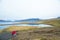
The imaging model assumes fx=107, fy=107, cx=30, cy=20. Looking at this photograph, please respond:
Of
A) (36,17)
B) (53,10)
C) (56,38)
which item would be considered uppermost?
(53,10)

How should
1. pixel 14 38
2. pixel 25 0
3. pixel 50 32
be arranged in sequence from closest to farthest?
pixel 14 38 → pixel 50 32 → pixel 25 0

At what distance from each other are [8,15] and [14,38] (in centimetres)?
107

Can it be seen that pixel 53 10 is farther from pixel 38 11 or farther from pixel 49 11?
pixel 38 11

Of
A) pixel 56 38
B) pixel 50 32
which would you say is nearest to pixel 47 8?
pixel 50 32

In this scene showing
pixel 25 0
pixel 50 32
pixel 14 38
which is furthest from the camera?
pixel 25 0

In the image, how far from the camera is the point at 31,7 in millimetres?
1799

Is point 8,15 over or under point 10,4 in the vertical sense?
under

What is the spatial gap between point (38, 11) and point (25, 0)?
0.28 m

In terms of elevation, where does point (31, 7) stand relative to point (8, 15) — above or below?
above

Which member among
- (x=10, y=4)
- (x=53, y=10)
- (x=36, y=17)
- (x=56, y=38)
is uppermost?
(x=10, y=4)

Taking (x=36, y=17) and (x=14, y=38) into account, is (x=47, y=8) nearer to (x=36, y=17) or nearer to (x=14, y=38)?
(x=36, y=17)

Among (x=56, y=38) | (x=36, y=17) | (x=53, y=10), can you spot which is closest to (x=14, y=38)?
(x=56, y=38)

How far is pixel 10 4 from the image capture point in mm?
1784

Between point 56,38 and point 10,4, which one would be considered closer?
point 56,38
